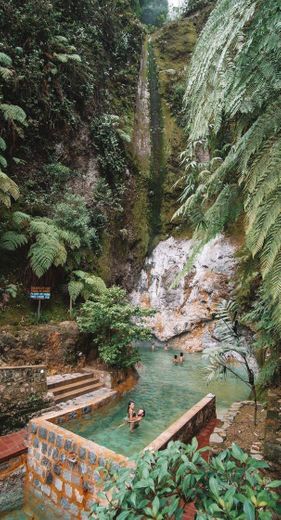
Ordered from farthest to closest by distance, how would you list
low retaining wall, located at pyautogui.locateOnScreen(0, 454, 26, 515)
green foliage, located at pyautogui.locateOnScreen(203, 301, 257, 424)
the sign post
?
1. the sign post
2. green foliage, located at pyautogui.locateOnScreen(203, 301, 257, 424)
3. low retaining wall, located at pyautogui.locateOnScreen(0, 454, 26, 515)

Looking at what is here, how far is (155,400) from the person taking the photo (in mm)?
7039

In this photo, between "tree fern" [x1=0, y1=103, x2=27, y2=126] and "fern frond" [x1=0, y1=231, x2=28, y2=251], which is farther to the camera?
"tree fern" [x1=0, y1=103, x2=27, y2=126]

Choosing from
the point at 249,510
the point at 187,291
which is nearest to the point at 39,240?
the point at 249,510

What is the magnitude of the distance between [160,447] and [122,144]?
499 inches

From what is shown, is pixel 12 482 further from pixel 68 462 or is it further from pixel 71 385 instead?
pixel 71 385

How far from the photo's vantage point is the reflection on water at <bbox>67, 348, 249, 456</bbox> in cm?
518

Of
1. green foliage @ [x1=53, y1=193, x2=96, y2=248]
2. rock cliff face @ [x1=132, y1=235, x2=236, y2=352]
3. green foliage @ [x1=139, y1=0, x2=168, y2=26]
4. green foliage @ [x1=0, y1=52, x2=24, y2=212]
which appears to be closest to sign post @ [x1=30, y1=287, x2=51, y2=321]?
green foliage @ [x1=53, y1=193, x2=96, y2=248]

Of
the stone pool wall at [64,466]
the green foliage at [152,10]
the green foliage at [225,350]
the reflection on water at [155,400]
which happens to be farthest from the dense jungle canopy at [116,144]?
the green foliage at [152,10]

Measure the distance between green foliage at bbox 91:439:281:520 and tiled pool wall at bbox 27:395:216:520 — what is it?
7.82ft

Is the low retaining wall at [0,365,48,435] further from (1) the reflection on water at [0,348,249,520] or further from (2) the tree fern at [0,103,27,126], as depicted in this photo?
(2) the tree fern at [0,103,27,126]

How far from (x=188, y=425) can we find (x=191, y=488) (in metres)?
4.11

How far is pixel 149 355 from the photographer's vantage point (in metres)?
11.9

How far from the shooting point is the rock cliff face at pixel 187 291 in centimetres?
1263

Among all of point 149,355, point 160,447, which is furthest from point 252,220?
point 149,355
